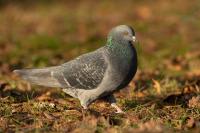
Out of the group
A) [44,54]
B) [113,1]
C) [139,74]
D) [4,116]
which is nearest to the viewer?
[4,116]

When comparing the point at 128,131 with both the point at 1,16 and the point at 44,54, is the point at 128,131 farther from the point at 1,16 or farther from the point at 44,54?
the point at 1,16

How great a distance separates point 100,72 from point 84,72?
0.21 m

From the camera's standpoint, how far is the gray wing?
652 centimetres

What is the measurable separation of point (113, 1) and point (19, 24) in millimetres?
3912

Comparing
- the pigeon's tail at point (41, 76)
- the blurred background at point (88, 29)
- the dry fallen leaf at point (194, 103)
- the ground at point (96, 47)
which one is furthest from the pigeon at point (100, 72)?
the blurred background at point (88, 29)

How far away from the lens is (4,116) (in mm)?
6309

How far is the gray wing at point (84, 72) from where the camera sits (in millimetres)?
6523

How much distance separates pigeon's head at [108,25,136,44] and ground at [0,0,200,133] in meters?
0.71

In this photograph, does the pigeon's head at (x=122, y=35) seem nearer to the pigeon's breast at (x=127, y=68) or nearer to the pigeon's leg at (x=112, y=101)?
the pigeon's breast at (x=127, y=68)

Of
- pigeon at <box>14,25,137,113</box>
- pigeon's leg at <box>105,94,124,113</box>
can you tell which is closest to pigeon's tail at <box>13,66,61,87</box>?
pigeon at <box>14,25,137,113</box>

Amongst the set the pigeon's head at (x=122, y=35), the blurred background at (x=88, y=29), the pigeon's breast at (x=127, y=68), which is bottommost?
the pigeon's breast at (x=127, y=68)

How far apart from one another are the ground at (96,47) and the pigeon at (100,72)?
22 cm

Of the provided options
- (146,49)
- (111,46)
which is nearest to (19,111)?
(111,46)

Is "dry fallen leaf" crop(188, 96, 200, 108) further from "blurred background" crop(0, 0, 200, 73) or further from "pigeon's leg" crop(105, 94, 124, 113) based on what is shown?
"blurred background" crop(0, 0, 200, 73)
